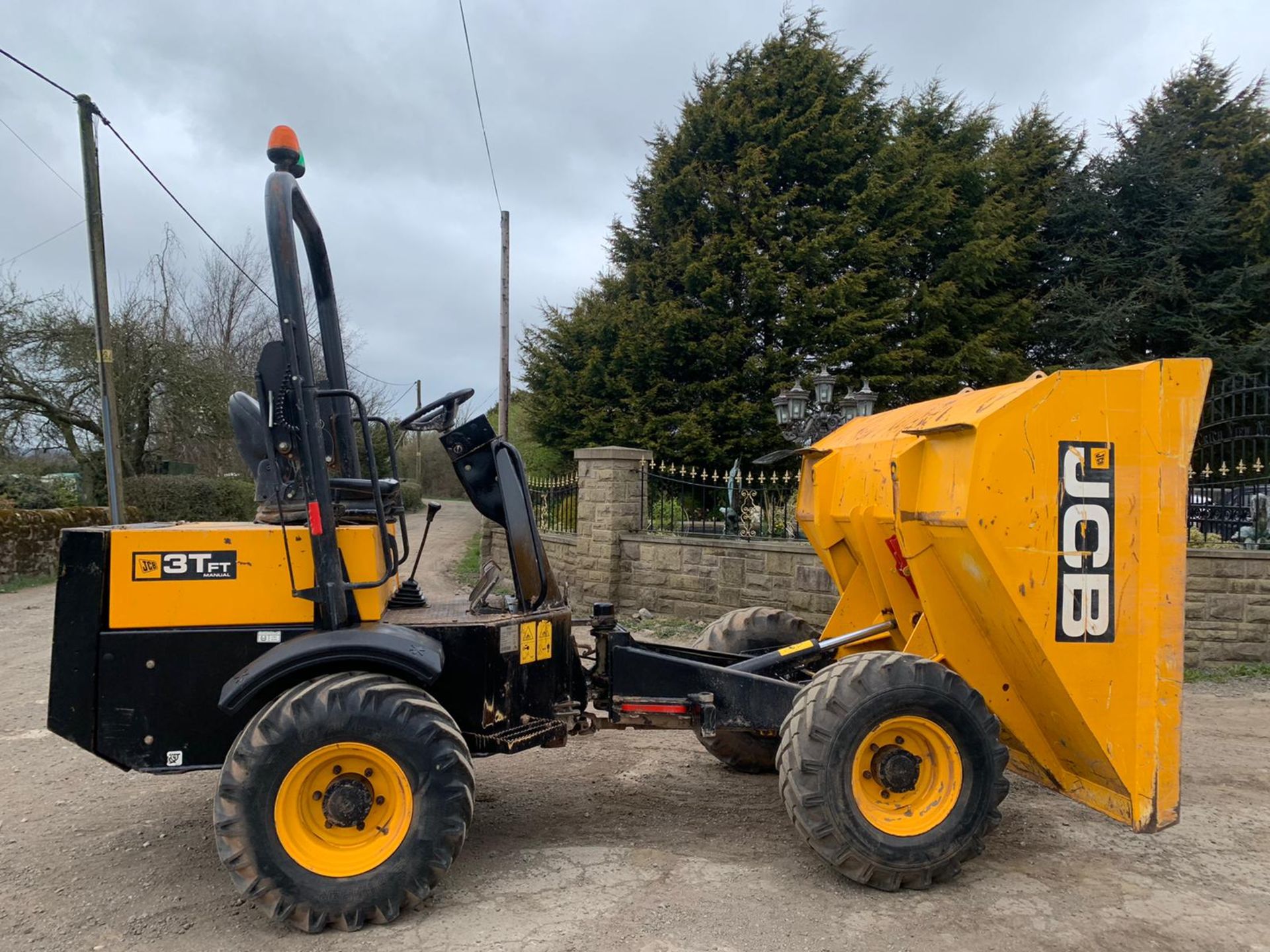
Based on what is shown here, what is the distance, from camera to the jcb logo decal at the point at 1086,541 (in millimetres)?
3502

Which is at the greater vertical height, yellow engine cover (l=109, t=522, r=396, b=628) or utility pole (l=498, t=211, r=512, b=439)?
utility pole (l=498, t=211, r=512, b=439)

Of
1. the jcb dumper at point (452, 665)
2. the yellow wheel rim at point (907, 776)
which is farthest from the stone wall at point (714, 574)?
the jcb dumper at point (452, 665)

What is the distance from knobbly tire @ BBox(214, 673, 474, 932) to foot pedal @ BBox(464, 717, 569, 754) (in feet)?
1.21

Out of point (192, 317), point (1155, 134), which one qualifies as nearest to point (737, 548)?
point (1155, 134)

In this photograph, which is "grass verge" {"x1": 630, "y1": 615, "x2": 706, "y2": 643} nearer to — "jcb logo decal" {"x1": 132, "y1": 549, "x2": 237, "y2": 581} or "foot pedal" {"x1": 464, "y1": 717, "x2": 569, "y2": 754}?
"foot pedal" {"x1": 464, "y1": 717, "x2": 569, "y2": 754}

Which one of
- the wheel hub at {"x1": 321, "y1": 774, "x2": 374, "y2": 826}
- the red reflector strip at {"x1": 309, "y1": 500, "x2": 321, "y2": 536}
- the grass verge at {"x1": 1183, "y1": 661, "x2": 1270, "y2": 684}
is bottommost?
the grass verge at {"x1": 1183, "y1": 661, "x2": 1270, "y2": 684}

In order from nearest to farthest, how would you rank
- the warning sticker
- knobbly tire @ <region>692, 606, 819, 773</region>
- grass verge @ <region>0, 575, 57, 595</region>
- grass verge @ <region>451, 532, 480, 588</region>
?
the warning sticker < knobbly tire @ <region>692, 606, 819, 773</region> < grass verge @ <region>0, 575, 57, 595</region> < grass verge @ <region>451, 532, 480, 588</region>

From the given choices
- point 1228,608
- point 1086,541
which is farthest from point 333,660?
point 1228,608

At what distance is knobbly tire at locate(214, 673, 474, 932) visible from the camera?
126 inches

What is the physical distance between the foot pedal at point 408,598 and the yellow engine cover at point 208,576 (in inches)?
29.2

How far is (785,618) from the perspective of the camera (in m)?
5.25

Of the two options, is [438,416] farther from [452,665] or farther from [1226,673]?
[1226,673]

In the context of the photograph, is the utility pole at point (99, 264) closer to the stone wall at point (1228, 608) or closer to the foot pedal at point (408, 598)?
the foot pedal at point (408, 598)

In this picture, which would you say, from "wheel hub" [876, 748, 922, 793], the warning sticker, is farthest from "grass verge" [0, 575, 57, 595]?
"wheel hub" [876, 748, 922, 793]
